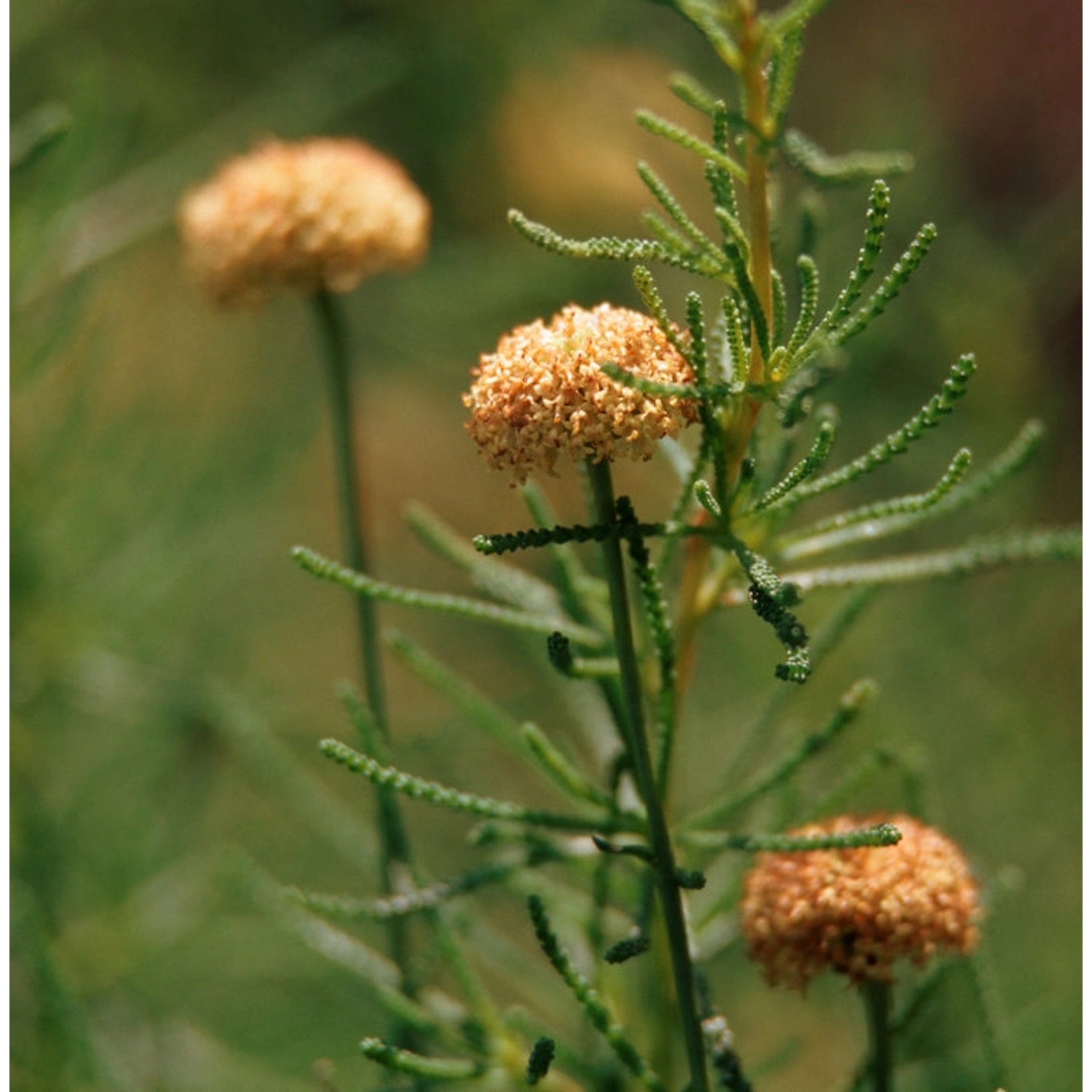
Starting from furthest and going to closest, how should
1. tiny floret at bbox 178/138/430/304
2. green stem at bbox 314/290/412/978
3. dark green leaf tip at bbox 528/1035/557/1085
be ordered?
1. tiny floret at bbox 178/138/430/304
2. green stem at bbox 314/290/412/978
3. dark green leaf tip at bbox 528/1035/557/1085

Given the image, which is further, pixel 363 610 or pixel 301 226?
pixel 301 226

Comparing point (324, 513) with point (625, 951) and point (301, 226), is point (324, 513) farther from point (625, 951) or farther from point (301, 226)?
point (625, 951)

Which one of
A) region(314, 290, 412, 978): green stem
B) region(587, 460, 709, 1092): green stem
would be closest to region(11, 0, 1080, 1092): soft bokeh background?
region(314, 290, 412, 978): green stem

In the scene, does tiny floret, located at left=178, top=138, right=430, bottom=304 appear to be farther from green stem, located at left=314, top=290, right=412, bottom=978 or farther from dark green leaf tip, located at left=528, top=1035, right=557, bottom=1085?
dark green leaf tip, located at left=528, top=1035, right=557, bottom=1085

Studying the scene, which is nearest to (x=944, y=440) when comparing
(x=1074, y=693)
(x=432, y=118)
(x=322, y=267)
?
(x=1074, y=693)

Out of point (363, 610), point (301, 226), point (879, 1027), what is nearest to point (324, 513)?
point (301, 226)

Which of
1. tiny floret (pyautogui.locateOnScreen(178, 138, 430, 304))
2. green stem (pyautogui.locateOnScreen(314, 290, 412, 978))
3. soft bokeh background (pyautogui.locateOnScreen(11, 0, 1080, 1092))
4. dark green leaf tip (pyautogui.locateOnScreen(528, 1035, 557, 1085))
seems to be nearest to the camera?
dark green leaf tip (pyautogui.locateOnScreen(528, 1035, 557, 1085))
